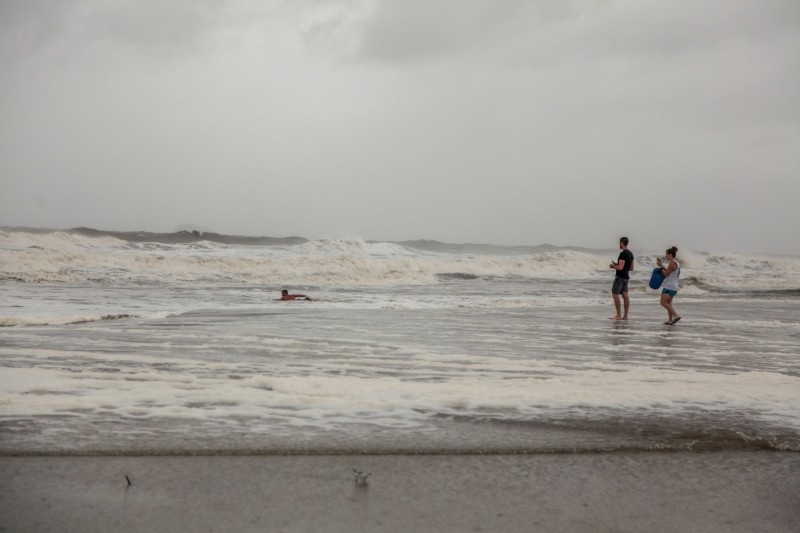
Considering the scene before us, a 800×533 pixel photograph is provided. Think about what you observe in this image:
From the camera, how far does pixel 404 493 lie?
3.43m

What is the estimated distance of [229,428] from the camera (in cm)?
457

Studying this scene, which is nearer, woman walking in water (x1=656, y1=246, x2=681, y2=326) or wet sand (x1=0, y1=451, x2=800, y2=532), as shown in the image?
wet sand (x1=0, y1=451, x2=800, y2=532)

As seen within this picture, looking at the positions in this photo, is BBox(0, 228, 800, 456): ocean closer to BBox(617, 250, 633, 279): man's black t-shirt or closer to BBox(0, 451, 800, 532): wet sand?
BBox(0, 451, 800, 532): wet sand

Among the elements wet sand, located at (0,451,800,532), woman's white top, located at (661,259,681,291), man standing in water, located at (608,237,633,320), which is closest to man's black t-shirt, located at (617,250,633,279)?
man standing in water, located at (608,237,633,320)

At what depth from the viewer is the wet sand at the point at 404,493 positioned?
3.03 meters

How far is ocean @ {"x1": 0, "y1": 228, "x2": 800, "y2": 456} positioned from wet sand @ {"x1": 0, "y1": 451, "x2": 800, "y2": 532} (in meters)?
0.22

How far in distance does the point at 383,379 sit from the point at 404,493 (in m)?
3.27

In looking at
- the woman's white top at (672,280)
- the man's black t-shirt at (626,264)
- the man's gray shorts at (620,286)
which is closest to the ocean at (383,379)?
the man's gray shorts at (620,286)

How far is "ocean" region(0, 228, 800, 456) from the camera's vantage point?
4426 mm

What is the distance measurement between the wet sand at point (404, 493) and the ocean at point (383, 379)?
0.22 meters

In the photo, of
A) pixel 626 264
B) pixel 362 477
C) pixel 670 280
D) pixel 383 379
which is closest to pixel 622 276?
pixel 626 264

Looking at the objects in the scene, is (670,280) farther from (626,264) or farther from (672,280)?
(626,264)

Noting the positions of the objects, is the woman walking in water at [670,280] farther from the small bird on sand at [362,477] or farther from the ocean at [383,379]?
the small bird on sand at [362,477]

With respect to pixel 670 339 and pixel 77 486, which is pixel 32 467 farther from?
pixel 670 339
